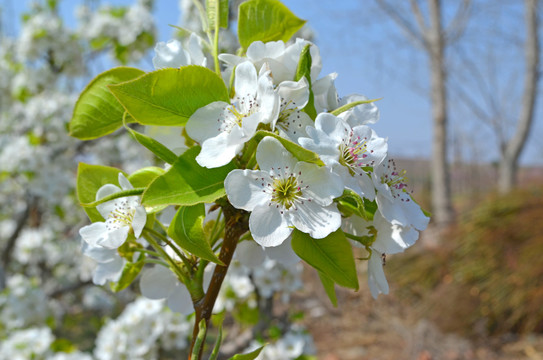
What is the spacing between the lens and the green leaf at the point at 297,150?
0.44 meters

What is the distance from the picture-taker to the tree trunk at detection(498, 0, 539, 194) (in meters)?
5.49

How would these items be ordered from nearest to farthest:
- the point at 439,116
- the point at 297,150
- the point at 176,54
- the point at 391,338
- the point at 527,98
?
the point at 297,150
the point at 176,54
the point at 391,338
the point at 527,98
the point at 439,116

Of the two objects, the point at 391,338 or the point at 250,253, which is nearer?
the point at 250,253

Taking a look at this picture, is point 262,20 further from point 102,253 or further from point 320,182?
point 102,253

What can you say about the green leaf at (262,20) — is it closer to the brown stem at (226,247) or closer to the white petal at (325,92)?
the white petal at (325,92)

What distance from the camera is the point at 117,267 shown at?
592 millimetres

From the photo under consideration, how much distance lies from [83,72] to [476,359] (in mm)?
3725

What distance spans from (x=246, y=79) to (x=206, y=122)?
0.07m

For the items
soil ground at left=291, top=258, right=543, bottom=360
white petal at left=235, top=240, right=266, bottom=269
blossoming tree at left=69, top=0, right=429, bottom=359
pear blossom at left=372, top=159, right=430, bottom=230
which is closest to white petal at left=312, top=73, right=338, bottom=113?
blossoming tree at left=69, top=0, right=429, bottom=359

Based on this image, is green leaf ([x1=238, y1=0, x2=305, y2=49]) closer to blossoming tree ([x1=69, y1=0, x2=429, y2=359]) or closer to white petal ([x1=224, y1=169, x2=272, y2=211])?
blossoming tree ([x1=69, y1=0, x2=429, y2=359])

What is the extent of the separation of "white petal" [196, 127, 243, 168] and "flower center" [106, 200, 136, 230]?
0.44 feet

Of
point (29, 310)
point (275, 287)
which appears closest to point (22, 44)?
point (29, 310)

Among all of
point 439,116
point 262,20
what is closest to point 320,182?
point 262,20

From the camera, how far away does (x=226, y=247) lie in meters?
0.52
